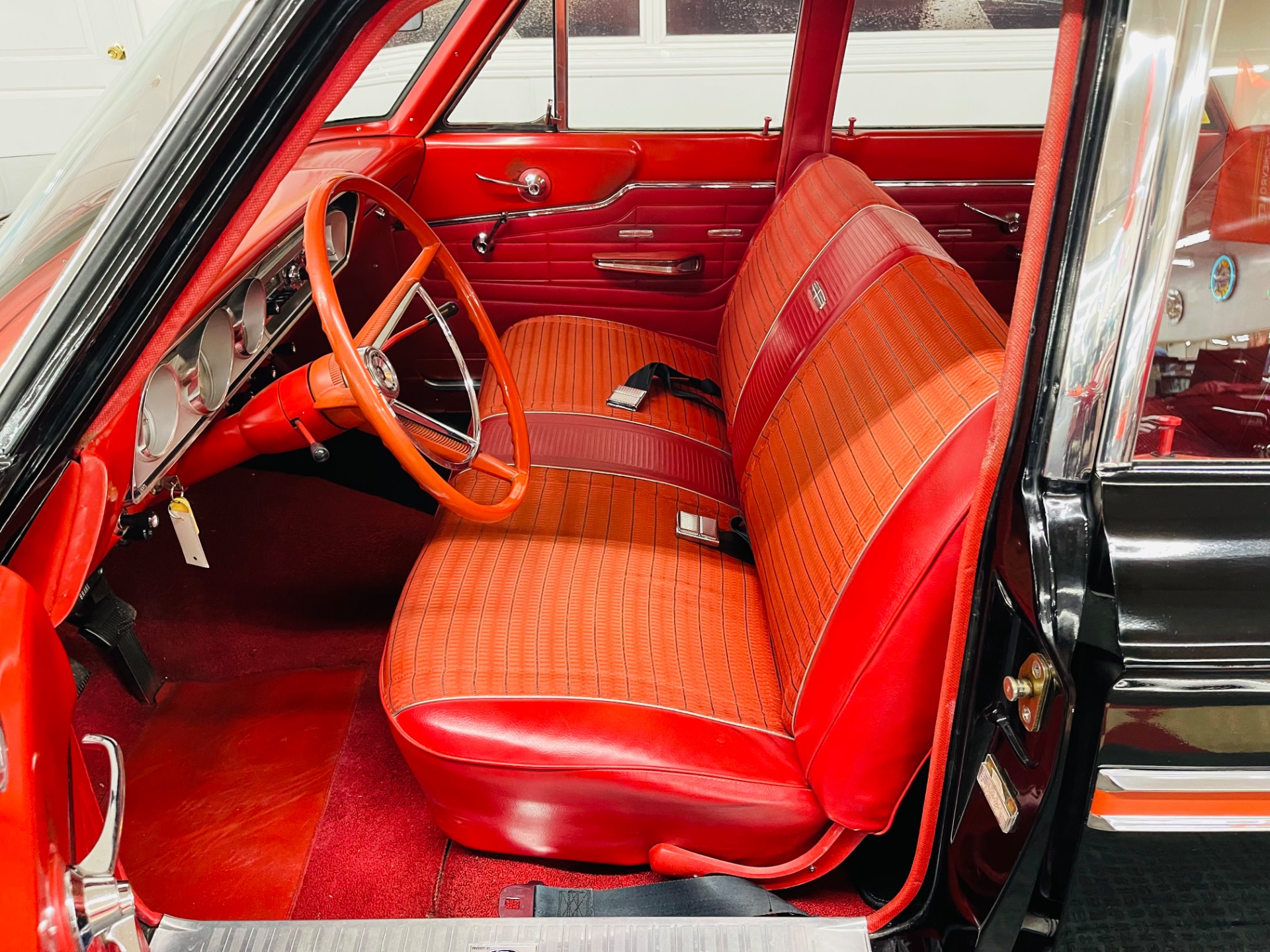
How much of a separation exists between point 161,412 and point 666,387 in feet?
3.43

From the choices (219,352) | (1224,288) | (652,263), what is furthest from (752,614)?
(652,263)

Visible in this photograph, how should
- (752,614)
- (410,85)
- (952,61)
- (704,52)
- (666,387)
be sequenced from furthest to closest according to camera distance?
(704,52)
(952,61)
(410,85)
(666,387)
(752,614)

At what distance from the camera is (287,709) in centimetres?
170

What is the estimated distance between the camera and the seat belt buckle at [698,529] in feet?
4.91

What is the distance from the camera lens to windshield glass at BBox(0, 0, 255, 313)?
735mm

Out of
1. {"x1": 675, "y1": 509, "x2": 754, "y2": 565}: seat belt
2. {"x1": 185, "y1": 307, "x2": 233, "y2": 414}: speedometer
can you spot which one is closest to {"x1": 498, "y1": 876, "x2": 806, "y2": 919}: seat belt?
{"x1": 675, "y1": 509, "x2": 754, "y2": 565}: seat belt

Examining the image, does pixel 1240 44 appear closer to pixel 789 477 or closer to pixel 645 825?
pixel 789 477

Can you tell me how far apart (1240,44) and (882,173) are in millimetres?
1797

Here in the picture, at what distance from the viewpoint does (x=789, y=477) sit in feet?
4.27

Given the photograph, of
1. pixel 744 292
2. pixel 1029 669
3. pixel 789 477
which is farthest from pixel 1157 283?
pixel 744 292

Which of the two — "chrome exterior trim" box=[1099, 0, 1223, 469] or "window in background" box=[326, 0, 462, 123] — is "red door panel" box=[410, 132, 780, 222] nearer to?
"window in background" box=[326, 0, 462, 123]

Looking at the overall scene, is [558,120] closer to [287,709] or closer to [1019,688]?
[287,709]

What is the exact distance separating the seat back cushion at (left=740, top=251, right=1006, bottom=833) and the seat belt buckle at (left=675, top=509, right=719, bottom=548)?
0.59ft

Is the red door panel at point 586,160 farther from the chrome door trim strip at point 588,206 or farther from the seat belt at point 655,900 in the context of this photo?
the seat belt at point 655,900
